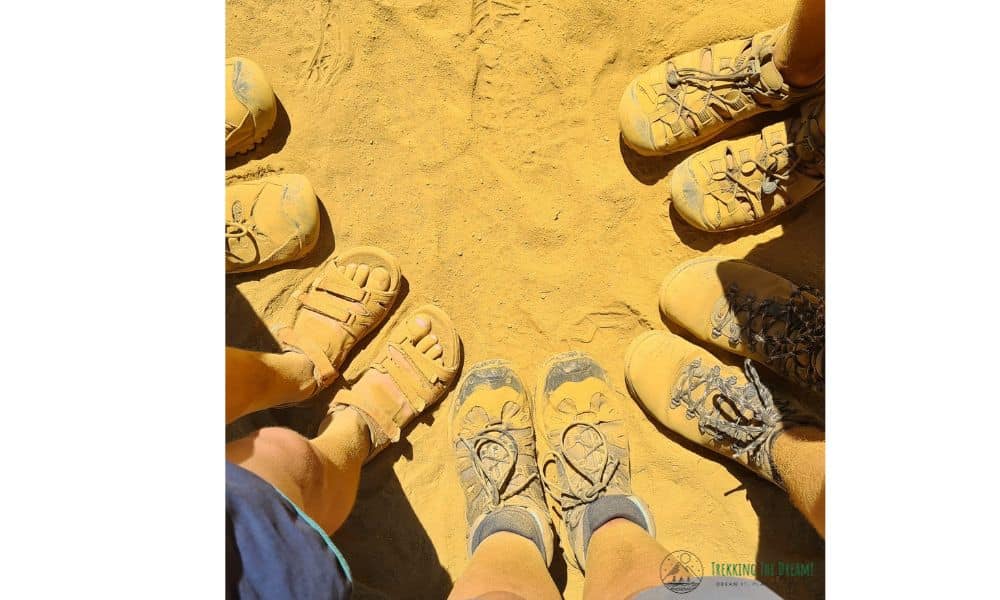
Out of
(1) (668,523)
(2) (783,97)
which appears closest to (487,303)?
(1) (668,523)

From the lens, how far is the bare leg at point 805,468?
130 centimetres

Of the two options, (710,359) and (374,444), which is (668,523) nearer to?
(710,359)

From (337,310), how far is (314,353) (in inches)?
5.9

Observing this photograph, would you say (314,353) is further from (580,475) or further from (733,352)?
(733,352)

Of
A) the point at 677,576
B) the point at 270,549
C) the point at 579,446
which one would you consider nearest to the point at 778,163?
the point at 579,446

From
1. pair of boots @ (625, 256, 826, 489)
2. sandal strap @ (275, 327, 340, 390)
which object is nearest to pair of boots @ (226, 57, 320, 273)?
sandal strap @ (275, 327, 340, 390)

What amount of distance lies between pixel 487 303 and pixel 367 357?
0.42m

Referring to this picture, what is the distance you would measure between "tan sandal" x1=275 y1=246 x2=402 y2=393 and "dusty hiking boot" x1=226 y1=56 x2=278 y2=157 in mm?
452

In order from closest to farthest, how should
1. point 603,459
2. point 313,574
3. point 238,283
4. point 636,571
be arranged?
point 313,574 → point 636,571 → point 603,459 → point 238,283

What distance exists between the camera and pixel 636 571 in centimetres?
133

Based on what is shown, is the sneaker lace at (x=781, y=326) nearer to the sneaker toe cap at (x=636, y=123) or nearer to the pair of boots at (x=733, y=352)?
the pair of boots at (x=733, y=352)

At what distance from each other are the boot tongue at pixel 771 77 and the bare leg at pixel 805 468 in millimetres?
897

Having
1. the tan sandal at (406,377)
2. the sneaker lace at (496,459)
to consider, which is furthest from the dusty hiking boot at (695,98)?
the sneaker lace at (496,459)

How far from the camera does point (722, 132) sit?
1810mm
